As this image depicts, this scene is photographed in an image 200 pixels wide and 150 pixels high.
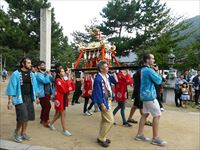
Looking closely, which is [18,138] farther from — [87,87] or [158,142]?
[87,87]

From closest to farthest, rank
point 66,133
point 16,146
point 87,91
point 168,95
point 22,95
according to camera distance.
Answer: point 16,146 < point 22,95 < point 66,133 < point 87,91 < point 168,95

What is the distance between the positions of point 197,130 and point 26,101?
13.7 feet

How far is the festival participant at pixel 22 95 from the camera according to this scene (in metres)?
5.32

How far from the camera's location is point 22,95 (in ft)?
17.9

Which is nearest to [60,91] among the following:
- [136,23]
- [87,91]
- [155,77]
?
[155,77]

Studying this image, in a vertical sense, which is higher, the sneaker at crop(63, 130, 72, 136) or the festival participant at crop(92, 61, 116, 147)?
the festival participant at crop(92, 61, 116, 147)

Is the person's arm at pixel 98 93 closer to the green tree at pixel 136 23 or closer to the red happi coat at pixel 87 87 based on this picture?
the red happi coat at pixel 87 87

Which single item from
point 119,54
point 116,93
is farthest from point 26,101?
point 119,54

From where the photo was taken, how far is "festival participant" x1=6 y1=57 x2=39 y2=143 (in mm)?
5324

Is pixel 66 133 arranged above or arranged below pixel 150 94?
below

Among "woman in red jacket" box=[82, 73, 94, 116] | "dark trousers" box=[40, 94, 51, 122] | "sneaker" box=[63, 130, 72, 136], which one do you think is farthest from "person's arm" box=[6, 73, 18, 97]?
"woman in red jacket" box=[82, 73, 94, 116]

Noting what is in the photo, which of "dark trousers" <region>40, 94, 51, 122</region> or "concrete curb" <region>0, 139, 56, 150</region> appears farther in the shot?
"dark trousers" <region>40, 94, 51, 122</region>

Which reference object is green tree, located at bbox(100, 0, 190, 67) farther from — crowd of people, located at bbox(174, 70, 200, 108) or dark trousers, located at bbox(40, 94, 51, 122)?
dark trousers, located at bbox(40, 94, 51, 122)

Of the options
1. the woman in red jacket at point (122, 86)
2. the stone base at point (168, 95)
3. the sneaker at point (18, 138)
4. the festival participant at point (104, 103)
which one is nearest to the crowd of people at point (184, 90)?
the stone base at point (168, 95)
